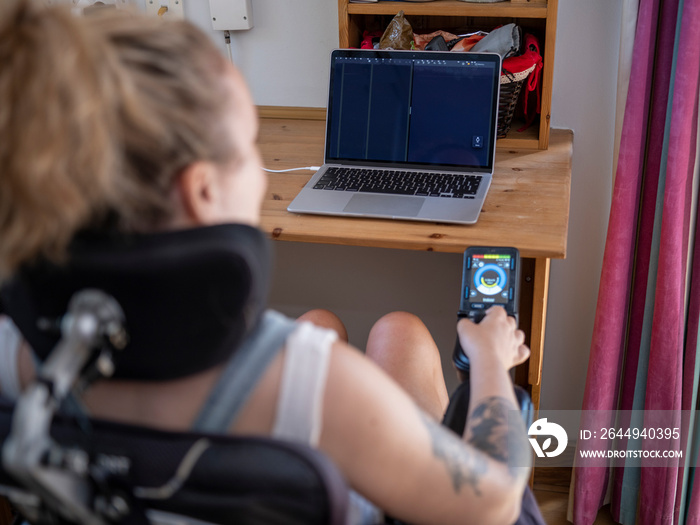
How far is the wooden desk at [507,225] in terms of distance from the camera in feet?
3.94

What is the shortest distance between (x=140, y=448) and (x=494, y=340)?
0.53 meters

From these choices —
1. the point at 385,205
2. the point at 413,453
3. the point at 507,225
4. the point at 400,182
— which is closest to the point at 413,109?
the point at 400,182

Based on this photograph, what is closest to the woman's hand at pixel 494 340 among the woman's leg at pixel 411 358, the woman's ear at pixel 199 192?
the woman's leg at pixel 411 358

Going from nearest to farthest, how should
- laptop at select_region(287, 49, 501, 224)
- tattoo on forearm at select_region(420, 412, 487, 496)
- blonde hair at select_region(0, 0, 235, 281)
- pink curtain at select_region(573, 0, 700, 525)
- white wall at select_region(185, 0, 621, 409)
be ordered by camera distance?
blonde hair at select_region(0, 0, 235, 281), tattoo on forearm at select_region(420, 412, 487, 496), pink curtain at select_region(573, 0, 700, 525), laptop at select_region(287, 49, 501, 224), white wall at select_region(185, 0, 621, 409)

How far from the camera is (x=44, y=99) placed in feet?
1.64

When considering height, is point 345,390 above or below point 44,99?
below

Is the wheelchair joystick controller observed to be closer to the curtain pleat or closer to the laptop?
the laptop

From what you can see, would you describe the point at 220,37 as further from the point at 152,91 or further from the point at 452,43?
the point at 152,91

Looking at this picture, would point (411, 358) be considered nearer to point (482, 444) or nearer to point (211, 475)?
point (482, 444)

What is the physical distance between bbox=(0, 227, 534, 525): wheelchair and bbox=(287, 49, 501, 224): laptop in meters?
0.82

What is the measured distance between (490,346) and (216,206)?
1.54 ft

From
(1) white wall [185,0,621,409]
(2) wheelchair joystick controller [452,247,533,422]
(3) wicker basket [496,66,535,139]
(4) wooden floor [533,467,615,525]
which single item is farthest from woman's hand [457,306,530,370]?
(4) wooden floor [533,467,615,525]

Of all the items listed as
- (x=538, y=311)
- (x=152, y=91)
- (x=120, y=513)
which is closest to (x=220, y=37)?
(x=538, y=311)

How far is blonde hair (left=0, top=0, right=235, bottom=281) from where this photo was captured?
501 mm
